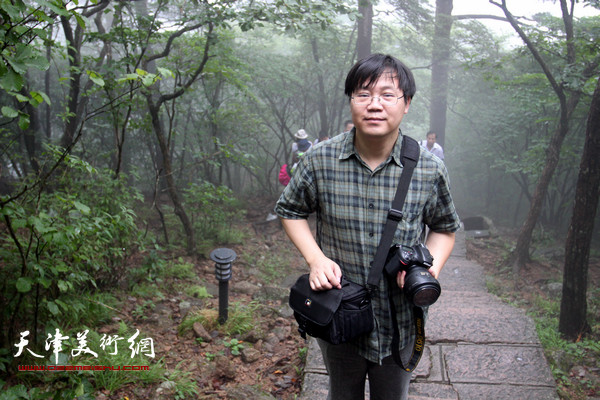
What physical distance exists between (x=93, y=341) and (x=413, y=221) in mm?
2594

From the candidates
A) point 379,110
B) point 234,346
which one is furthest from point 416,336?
point 234,346

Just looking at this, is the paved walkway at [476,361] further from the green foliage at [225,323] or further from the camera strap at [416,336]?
the camera strap at [416,336]

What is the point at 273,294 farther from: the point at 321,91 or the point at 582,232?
the point at 321,91

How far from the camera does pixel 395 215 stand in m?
1.60

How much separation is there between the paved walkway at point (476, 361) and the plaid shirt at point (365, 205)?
154 centimetres

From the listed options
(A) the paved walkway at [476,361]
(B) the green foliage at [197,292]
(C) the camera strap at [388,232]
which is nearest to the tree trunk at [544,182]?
(A) the paved walkway at [476,361]

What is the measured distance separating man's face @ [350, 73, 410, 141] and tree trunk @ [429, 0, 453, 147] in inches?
447

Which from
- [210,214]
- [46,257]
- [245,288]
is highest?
[46,257]

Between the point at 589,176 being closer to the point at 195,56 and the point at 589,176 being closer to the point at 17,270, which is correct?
the point at 17,270

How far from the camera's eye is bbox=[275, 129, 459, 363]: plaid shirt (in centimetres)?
165

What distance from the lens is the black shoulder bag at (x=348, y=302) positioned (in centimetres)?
152

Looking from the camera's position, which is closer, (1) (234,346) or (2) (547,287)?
(1) (234,346)

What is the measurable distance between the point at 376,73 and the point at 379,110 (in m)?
0.14

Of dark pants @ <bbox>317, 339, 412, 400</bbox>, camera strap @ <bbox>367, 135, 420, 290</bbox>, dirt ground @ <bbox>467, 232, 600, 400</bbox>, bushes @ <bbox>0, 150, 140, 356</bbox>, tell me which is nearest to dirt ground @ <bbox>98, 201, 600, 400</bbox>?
dirt ground @ <bbox>467, 232, 600, 400</bbox>
